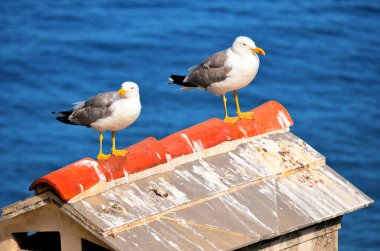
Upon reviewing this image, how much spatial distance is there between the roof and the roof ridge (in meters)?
0.01

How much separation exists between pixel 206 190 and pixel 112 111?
1.46m

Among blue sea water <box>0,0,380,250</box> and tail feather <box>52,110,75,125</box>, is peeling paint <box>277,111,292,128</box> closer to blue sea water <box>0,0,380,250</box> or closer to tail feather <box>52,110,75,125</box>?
tail feather <box>52,110,75,125</box>

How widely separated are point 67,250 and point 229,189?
208cm

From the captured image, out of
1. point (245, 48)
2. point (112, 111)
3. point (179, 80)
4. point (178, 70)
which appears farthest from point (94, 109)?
point (178, 70)

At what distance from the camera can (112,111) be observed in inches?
651

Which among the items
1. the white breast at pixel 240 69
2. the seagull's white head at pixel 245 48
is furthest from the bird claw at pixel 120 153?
the seagull's white head at pixel 245 48

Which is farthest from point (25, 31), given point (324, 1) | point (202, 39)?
point (324, 1)

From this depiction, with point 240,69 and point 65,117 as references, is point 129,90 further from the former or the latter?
point 240,69

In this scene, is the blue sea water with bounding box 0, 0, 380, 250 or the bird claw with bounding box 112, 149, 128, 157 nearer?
the bird claw with bounding box 112, 149, 128, 157

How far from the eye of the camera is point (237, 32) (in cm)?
5478

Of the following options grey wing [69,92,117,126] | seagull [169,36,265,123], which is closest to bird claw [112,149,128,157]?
grey wing [69,92,117,126]

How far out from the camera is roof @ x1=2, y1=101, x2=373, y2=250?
15.6 m

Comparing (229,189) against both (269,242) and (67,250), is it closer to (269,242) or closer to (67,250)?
(269,242)

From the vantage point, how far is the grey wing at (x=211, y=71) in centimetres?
1841
